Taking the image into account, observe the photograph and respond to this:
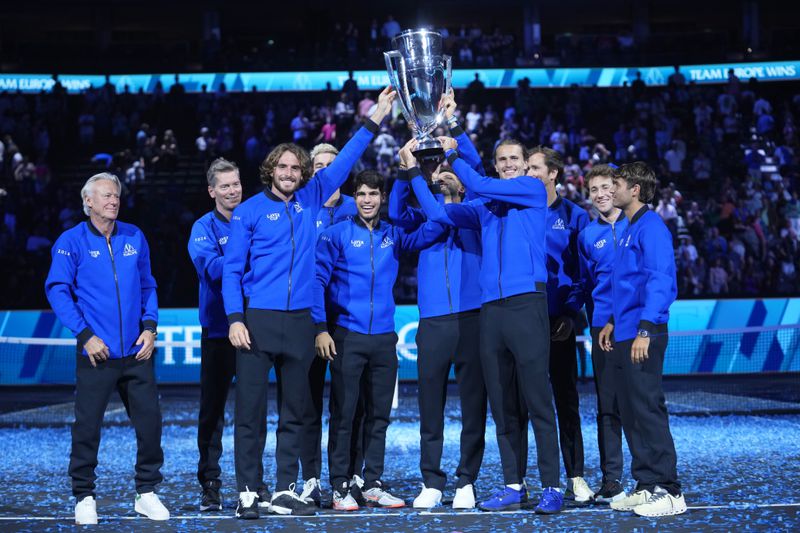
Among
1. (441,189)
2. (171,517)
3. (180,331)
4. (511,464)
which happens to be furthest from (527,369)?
(180,331)

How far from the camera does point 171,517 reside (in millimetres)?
6648

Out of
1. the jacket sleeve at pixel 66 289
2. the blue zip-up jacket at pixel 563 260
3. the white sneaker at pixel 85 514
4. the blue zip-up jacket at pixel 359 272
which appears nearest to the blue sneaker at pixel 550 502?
the blue zip-up jacket at pixel 563 260

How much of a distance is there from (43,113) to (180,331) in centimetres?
1191

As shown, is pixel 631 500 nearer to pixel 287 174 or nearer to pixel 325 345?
pixel 325 345

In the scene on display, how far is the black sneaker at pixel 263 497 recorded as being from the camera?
6.95m

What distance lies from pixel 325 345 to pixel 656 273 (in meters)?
2.32

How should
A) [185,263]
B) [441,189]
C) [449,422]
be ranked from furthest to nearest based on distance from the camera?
[185,263], [449,422], [441,189]

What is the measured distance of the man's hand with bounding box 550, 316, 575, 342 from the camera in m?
7.18

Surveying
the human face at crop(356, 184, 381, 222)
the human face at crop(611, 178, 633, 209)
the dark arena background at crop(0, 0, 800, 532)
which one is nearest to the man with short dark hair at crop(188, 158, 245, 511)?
the dark arena background at crop(0, 0, 800, 532)

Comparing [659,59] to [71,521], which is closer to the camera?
[71,521]

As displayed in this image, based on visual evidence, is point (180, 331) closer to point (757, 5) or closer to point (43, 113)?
point (43, 113)

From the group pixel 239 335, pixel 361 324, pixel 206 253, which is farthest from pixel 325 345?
pixel 206 253

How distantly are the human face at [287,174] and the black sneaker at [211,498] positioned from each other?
2.11 m

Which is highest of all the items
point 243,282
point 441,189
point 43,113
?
point 43,113
